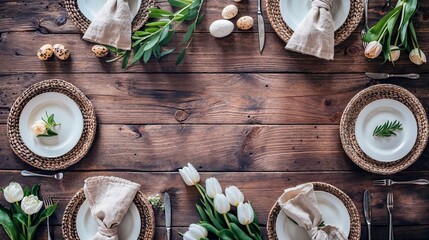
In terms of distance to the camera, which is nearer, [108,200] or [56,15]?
[108,200]

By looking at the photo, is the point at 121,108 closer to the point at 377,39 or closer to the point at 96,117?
the point at 96,117

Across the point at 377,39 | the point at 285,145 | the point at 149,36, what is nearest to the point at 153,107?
the point at 149,36

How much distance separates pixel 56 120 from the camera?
177 centimetres

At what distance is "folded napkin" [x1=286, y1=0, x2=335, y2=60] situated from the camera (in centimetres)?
169

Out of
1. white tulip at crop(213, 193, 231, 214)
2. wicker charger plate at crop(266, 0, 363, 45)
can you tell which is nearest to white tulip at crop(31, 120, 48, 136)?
white tulip at crop(213, 193, 231, 214)

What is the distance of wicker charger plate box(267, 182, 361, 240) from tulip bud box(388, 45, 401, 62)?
19.0 inches

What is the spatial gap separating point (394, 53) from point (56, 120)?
118 centimetres

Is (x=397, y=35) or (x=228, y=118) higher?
(x=397, y=35)

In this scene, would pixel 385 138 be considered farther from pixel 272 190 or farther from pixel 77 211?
pixel 77 211

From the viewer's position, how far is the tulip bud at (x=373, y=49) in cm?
172

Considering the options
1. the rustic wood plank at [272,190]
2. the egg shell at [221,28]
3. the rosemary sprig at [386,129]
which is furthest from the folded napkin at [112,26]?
the rosemary sprig at [386,129]

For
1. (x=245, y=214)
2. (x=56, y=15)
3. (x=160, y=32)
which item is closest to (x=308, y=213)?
(x=245, y=214)

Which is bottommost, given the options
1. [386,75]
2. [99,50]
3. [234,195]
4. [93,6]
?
[234,195]

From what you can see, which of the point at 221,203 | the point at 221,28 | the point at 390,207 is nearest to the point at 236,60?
the point at 221,28
